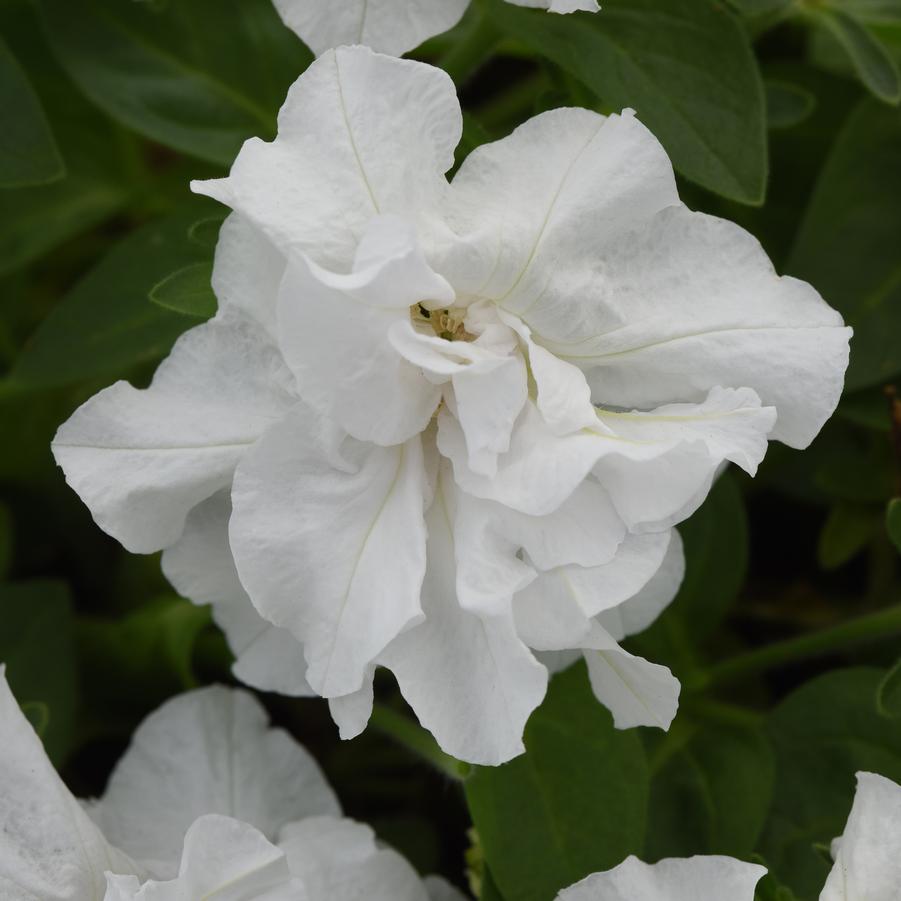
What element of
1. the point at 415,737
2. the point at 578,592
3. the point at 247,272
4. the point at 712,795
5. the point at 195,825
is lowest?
the point at 712,795

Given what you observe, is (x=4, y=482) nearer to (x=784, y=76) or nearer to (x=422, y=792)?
(x=422, y=792)

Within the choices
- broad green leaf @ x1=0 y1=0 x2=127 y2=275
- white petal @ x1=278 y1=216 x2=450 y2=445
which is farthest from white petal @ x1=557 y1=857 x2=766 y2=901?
broad green leaf @ x1=0 y1=0 x2=127 y2=275

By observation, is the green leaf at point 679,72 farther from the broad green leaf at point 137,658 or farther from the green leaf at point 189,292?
the broad green leaf at point 137,658

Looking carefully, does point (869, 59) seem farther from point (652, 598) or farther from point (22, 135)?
point (22, 135)

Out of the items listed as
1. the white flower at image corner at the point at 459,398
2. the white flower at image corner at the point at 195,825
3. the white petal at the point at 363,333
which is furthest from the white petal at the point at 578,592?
the white flower at image corner at the point at 195,825

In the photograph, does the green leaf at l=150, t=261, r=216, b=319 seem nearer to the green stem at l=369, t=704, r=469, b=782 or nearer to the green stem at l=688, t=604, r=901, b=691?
the green stem at l=369, t=704, r=469, b=782

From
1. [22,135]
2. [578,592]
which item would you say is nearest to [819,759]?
[578,592]

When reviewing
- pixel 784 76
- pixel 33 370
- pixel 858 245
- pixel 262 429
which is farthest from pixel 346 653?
pixel 784 76
